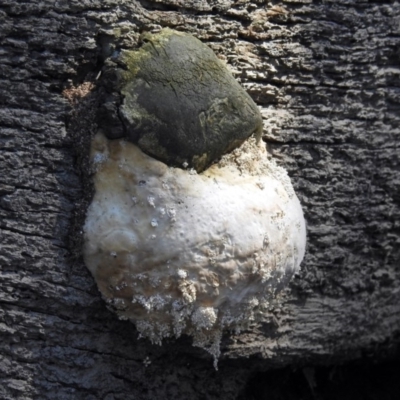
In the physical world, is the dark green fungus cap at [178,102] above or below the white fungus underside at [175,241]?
above

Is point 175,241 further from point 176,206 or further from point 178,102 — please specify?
point 178,102

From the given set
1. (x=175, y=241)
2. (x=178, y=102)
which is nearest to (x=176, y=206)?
(x=175, y=241)

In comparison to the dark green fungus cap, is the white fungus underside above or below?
below

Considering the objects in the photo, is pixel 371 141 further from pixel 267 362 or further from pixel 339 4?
pixel 267 362

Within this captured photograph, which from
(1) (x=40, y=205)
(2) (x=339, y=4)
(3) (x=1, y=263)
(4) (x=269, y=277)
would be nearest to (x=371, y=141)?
(2) (x=339, y=4)
